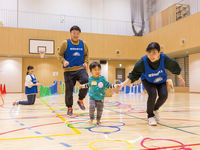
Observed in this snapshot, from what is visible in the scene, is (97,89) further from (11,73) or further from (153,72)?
(11,73)

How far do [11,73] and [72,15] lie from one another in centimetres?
636

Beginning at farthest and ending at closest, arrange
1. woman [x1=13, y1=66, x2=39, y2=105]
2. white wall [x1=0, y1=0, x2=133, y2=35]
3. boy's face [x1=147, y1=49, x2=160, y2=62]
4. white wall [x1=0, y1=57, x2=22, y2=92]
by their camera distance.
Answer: white wall [x1=0, y1=0, x2=133, y2=35]
white wall [x1=0, y1=57, x2=22, y2=92]
woman [x1=13, y1=66, x2=39, y2=105]
boy's face [x1=147, y1=49, x2=160, y2=62]

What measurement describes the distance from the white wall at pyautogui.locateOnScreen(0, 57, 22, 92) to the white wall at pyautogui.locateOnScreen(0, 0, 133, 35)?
2529mm

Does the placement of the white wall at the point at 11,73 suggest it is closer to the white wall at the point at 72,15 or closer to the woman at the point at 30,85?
the white wall at the point at 72,15

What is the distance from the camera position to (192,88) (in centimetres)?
1359

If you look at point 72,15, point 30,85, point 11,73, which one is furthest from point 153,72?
point 72,15

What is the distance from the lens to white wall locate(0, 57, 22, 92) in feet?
46.5

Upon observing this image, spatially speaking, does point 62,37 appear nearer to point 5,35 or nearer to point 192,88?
point 5,35

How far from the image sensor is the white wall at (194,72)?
1307 centimetres

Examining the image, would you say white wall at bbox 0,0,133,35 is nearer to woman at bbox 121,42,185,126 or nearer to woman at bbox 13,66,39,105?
woman at bbox 13,66,39,105

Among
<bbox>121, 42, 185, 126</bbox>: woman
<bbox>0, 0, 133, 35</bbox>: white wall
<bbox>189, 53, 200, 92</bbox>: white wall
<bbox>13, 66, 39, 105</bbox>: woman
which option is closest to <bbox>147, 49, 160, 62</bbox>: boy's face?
<bbox>121, 42, 185, 126</bbox>: woman

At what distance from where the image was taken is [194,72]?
1332 centimetres

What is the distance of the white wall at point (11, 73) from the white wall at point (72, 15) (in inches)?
99.6

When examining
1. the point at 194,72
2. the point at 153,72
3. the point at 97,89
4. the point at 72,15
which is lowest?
the point at 97,89
